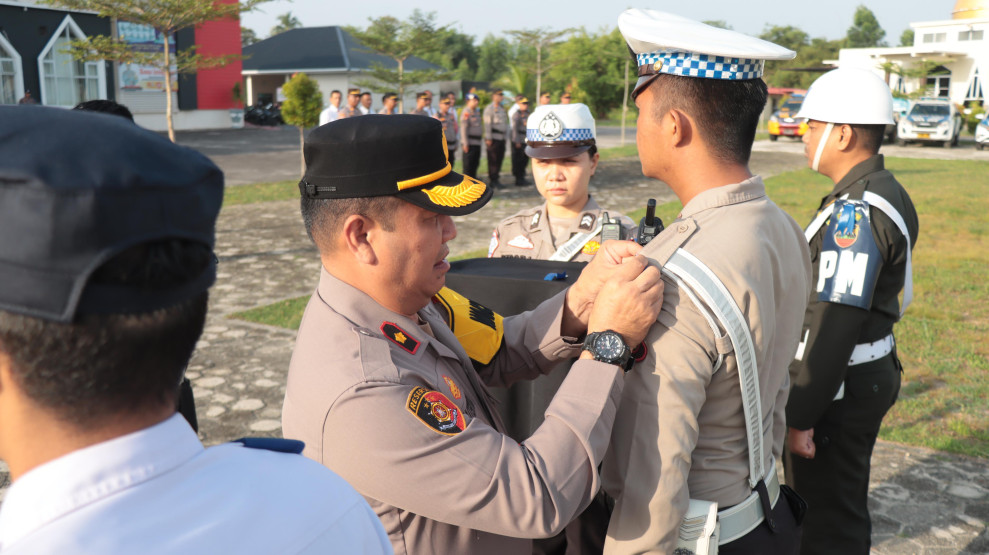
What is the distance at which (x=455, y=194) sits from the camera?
5.88 ft

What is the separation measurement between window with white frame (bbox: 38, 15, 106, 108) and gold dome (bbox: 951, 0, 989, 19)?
5480 centimetres

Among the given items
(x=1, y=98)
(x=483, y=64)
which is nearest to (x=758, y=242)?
(x=1, y=98)

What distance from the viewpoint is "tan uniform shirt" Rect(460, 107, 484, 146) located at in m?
18.0

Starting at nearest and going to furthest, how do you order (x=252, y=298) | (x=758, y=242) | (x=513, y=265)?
(x=758, y=242), (x=513, y=265), (x=252, y=298)

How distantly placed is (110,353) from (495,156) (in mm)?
18317

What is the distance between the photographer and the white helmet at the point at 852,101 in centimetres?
314

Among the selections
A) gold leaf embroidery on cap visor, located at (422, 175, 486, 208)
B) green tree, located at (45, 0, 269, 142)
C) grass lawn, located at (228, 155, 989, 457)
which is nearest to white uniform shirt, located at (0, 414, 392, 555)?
gold leaf embroidery on cap visor, located at (422, 175, 486, 208)

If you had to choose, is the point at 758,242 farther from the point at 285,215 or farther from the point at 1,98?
the point at 1,98

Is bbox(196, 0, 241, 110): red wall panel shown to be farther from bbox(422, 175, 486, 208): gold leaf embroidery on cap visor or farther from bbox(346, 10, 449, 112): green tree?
bbox(422, 175, 486, 208): gold leaf embroidery on cap visor

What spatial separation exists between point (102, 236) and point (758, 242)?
1425 millimetres

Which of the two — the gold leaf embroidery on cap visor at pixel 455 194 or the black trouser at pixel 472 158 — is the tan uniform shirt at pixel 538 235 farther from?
the black trouser at pixel 472 158

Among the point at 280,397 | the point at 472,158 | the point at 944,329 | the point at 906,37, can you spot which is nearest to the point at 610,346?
the point at 280,397

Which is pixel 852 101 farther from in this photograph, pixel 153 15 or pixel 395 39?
pixel 395 39

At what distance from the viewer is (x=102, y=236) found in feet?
2.46
